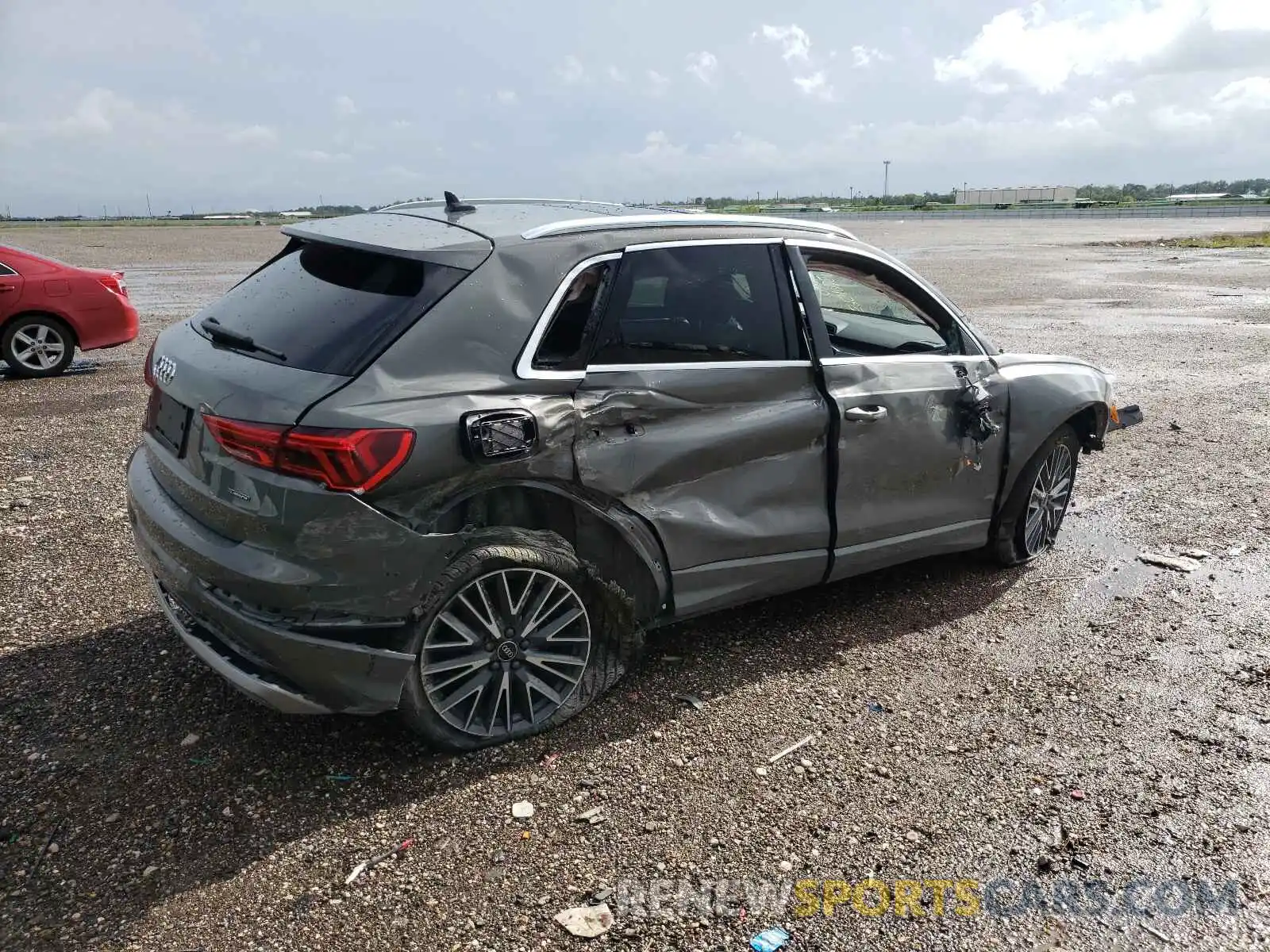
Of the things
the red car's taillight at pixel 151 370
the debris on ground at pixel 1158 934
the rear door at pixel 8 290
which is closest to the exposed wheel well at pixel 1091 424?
the debris on ground at pixel 1158 934

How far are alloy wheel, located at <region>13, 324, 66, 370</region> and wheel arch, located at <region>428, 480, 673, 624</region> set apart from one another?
9.53 metres

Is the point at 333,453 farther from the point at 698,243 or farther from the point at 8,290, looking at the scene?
the point at 8,290

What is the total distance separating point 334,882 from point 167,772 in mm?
886

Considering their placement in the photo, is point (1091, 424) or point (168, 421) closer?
point (168, 421)

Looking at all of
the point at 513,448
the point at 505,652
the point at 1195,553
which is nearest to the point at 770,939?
the point at 505,652

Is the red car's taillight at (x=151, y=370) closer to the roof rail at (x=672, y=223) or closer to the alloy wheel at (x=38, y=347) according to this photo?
the roof rail at (x=672, y=223)

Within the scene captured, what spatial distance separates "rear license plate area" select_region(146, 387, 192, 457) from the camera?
3.66 metres

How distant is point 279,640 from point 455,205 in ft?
6.54

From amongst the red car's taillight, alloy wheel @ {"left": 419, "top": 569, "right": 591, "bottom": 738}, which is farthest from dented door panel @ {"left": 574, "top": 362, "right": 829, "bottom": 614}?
the red car's taillight

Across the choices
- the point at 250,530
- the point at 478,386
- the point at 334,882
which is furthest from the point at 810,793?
the point at 250,530

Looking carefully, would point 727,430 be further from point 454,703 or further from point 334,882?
point 334,882

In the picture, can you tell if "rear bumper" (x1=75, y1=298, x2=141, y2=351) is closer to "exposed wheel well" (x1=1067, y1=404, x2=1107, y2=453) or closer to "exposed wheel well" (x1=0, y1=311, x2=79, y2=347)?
"exposed wheel well" (x1=0, y1=311, x2=79, y2=347)

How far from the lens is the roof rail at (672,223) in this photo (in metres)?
3.88

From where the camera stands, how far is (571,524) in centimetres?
376
